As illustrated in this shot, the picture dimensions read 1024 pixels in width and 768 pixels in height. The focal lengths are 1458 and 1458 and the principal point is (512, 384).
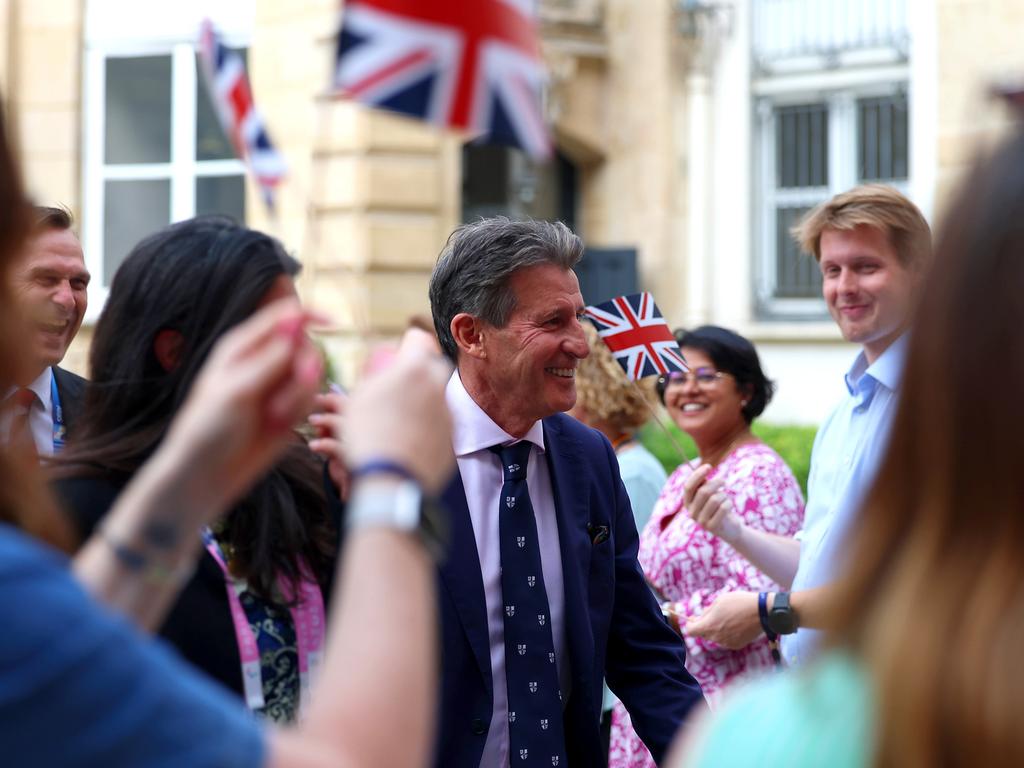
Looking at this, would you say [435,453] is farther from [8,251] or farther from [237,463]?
[8,251]

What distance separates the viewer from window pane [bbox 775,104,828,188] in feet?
39.0

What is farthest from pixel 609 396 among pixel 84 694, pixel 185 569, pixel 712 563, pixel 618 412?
pixel 84 694

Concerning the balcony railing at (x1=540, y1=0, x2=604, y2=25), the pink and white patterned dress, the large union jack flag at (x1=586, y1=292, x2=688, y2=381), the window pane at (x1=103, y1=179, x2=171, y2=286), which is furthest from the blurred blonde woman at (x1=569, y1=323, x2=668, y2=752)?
the balcony railing at (x1=540, y1=0, x2=604, y2=25)

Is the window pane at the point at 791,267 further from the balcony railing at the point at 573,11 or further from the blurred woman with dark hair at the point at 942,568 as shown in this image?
the blurred woman with dark hair at the point at 942,568

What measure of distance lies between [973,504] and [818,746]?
25 centimetres

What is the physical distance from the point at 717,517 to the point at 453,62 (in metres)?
2.36

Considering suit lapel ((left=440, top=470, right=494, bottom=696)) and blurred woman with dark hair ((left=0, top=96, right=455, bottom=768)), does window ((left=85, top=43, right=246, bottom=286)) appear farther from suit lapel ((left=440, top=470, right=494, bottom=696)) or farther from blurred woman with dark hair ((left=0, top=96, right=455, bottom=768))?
blurred woman with dark hair ((left=0, top=96, right=455, bottom=768))

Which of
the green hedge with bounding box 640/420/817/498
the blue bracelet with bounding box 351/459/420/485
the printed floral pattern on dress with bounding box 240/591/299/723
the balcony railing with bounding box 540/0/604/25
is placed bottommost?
the printed floral pattern on dress with bounding box 240/591/299/723

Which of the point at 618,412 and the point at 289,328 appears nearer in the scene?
the point at 289,328

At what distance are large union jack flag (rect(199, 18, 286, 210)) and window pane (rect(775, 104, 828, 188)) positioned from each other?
10.1 metres

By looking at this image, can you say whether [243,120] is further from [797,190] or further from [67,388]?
[797,190]

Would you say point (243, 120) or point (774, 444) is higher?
point (243, 120)

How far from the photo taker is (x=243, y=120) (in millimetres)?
2250

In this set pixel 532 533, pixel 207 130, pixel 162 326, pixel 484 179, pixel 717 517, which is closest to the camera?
pixel 162 326
